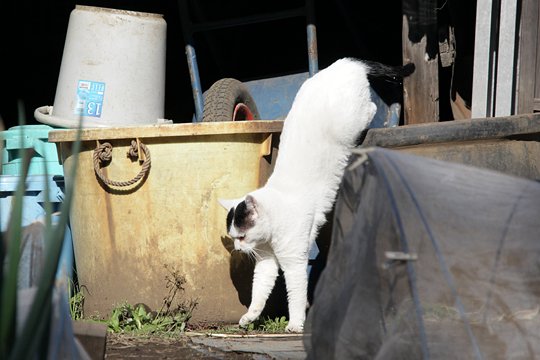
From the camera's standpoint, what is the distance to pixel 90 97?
14.5 feet

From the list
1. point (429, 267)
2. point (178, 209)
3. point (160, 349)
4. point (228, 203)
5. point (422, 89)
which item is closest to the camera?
point (429, 267)

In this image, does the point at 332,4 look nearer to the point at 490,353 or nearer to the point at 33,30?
the point at 33,30

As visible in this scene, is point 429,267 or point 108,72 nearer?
point 429,267

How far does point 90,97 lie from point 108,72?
16 cm

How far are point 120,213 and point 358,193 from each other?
1.93 metres

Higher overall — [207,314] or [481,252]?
[481,252]

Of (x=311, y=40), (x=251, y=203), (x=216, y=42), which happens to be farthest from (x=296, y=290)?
(x=216, y=42)

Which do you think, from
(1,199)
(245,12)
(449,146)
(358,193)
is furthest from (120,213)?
(245,12)

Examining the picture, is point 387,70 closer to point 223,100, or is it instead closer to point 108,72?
point 223,100

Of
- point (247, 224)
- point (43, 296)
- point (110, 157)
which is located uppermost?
point (110, 157)

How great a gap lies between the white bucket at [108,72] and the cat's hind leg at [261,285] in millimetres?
1152

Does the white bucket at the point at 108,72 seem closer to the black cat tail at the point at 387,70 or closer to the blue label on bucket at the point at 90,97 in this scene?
the blue label on bucket at the point at 90,97

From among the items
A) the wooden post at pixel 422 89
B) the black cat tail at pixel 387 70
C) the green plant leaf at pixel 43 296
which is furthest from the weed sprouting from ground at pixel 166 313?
the green plant leaf at pixel 43 296

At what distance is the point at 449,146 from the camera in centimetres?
346
